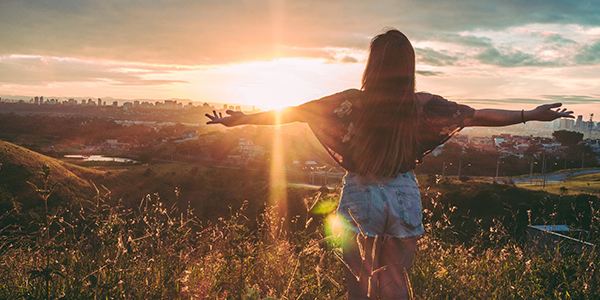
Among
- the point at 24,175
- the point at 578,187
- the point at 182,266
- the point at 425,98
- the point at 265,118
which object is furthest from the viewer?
the point at 24,175

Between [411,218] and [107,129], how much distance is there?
361 feet

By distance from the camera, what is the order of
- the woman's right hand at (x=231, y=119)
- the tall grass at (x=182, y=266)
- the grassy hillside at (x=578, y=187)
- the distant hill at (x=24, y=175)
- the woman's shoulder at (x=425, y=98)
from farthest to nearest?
the distant hill at (x=24, y=175) → the grassy hillside at (x=578, y=187) → the woman's right hand at (x=231, y=119) → the woman's shoulder at (x=425, y=98) → the tall grass at (x=182, y=266)

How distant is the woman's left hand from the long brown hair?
0.87 meters

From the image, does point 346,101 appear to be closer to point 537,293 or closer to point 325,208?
point 325,208

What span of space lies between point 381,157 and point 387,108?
0.80 ft

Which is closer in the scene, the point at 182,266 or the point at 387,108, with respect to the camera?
the point at 387,108

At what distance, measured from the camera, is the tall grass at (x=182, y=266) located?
1819 millimetres

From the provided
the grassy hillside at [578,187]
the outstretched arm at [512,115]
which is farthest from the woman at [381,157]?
the grassy hillside at [578,187]

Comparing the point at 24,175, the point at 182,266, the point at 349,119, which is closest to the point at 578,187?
the point at 349,119

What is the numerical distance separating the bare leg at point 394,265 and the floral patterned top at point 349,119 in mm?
417

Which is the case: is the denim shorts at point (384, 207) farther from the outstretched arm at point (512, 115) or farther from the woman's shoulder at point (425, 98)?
the outstretched arm at point (512, 115)

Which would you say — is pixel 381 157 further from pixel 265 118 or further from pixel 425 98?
pixel 265 118

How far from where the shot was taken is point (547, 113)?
2.16 metres

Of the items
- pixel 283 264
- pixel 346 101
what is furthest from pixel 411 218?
pixel 283 264
